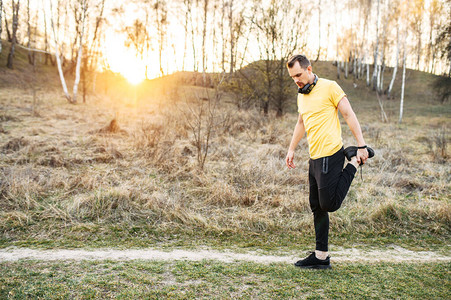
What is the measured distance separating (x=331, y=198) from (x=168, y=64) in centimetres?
3371

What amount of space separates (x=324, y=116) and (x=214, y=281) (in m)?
2.00

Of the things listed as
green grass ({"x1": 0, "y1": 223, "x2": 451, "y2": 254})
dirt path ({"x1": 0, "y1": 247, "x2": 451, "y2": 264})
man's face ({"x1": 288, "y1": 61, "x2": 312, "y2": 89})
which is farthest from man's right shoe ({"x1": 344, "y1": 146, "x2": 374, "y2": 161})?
green grass ({"x1": 0, "y1": 223, "x2": 451, "y2": 254})

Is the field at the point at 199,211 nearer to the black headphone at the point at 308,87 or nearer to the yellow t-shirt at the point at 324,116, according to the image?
the yellow t-shirt at the point at 324,116

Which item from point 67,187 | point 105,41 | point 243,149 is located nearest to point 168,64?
point 105,41

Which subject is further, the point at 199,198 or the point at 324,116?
the point at 199,198

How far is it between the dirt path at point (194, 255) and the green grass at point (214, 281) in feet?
0.60

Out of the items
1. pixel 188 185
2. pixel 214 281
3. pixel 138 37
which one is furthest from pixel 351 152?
pixel 138 37

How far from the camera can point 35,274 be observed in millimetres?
3098

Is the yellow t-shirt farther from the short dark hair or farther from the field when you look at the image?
the field

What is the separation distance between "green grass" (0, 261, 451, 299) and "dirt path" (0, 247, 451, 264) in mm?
184

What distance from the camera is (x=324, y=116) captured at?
2.96 meters

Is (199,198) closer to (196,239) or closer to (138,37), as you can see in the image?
(196,239)

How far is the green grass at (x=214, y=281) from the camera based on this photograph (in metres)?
2.78

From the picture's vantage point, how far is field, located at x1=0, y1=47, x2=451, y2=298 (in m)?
3.07
